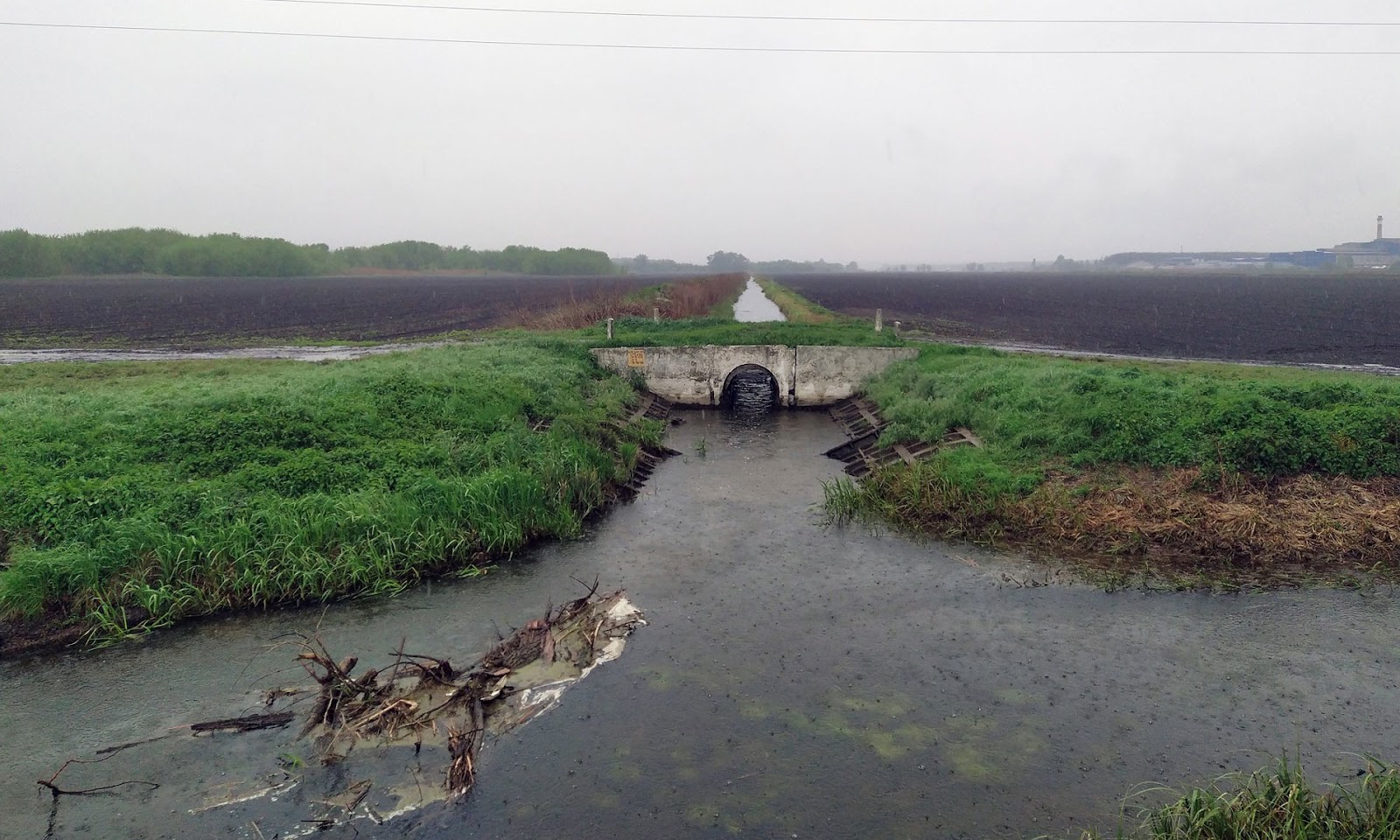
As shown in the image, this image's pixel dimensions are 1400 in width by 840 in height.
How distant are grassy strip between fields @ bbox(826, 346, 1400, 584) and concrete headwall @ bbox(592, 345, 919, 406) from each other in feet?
→ 31.9

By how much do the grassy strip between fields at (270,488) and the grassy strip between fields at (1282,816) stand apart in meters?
11.7

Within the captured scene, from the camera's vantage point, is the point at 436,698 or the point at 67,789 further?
the point at 436,698

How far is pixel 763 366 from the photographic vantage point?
31.8 m

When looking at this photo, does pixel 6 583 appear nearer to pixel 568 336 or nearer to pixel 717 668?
pixel 717 668

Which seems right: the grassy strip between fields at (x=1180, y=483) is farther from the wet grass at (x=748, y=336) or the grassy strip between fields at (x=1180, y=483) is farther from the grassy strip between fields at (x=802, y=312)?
the grassy strip between fields at (x=802, y=312)

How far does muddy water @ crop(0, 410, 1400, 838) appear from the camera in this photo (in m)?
8.95

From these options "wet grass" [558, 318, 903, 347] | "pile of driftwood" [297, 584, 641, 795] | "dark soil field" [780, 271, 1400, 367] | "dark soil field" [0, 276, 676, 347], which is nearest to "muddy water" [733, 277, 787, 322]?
"dark soil field" [780, 271, 1400, 367]

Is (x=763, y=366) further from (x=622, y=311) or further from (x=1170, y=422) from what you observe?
(x=622, y=311)

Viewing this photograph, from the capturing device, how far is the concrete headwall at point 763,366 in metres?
31.1

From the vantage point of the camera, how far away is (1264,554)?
50.9 ft

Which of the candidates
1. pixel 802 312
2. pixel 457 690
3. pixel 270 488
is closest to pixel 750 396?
pixel 270 488

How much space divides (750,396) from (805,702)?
81.9 feet

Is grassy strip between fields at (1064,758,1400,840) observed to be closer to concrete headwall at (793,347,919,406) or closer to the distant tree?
concrete headwall at (793,347,919,406)

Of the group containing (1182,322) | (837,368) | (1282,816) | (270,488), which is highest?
(1182,322)
